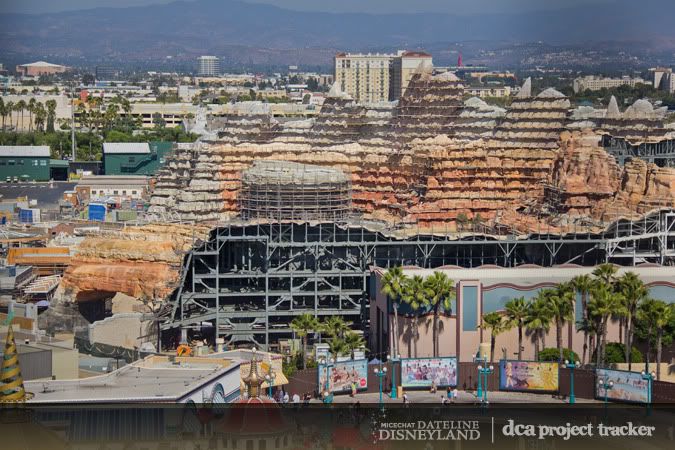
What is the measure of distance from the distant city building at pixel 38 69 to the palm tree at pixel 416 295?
121 meters

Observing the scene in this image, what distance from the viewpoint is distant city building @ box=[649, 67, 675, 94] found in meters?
→ 87.8

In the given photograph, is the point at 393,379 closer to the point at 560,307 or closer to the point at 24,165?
the point at 560,307

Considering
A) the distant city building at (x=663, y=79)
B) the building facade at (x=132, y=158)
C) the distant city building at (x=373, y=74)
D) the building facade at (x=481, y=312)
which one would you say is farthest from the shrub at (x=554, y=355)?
the distant city building at (x=373, y=74)

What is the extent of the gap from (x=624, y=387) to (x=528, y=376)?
1.92 metres

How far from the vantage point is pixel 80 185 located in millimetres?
68312

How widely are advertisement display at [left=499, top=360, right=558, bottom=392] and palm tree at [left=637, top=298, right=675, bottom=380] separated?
6.57 ft

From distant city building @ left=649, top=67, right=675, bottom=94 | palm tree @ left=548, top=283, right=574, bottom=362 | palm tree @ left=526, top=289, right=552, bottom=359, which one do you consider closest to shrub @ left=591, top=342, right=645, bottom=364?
palm tree @ left=548, top=283, right=574, bottom=362

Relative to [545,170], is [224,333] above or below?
below

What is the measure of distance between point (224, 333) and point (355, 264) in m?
3.79

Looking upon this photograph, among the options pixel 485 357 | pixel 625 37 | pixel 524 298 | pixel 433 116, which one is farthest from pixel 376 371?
pixel 625 37

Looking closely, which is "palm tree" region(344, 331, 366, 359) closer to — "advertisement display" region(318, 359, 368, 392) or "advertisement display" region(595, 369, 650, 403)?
"advertisement display" region(318, 359, 368, 392)

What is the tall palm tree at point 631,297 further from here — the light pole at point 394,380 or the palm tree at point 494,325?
the light pole at point 394,380

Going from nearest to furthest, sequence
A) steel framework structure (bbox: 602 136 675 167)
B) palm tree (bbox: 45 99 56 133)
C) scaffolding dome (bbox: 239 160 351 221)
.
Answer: scaffolding dome (bbox: 239 160 351 221)
steel framework structure (bbox: 602 136 675 167)
palm tree (bbox: 45 99 56 133)

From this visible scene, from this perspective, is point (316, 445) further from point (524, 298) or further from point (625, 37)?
point (625, 37)
